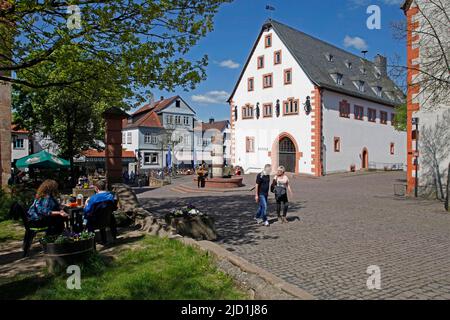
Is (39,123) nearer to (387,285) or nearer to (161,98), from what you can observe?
(387,285)

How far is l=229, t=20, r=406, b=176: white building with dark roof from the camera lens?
3384 centimetres

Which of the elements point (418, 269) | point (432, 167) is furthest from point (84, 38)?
point (432, 167)

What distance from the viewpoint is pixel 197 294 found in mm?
4602

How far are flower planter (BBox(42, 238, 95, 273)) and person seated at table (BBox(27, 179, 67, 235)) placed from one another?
1.39m

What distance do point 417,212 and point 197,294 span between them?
1119cm

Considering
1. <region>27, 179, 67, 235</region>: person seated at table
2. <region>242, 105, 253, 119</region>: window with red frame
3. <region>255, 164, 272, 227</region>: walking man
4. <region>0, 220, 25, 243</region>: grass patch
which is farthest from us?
<region>242, 105, 253, 119</region>: window with red frame

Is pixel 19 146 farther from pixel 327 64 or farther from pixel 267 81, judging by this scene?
pixel 327 64

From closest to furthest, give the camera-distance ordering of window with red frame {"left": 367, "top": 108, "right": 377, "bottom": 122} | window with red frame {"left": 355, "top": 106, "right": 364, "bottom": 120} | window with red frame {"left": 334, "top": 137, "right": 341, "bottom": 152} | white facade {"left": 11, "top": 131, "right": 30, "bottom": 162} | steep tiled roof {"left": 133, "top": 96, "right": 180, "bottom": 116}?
window with red frame {"left": 334, "top": 137, "right": 341, "bottom": 152}, window with red frame {"left": 355, "top": 106, "right": 364, "bottom": 120}, window with red frame {"left": 367, "top": 108, "right": 377, "bottom": 122}, white facade {"left": 11, "top": 131, "right": 30, "bottom": 162}, steep tiled roof {"left": 133, "top": 96, "right": 180, "bottom": 116}

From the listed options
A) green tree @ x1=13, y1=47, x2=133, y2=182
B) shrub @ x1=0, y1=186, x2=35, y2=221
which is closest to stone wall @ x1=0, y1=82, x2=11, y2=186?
green tree @ x1=13, y1=47, x2=133, y2=182

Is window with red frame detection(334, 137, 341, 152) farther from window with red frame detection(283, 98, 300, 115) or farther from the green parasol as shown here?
the green parasol

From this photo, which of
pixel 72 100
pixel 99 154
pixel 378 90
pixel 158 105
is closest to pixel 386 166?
pixel 378 90

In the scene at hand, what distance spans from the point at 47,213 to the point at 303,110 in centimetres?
3019

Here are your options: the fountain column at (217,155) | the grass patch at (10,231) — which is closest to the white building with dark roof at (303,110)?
the fountain column at (217,155)

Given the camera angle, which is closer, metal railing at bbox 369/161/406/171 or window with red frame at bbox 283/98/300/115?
window with red frame at bbox 283/98/300/115
